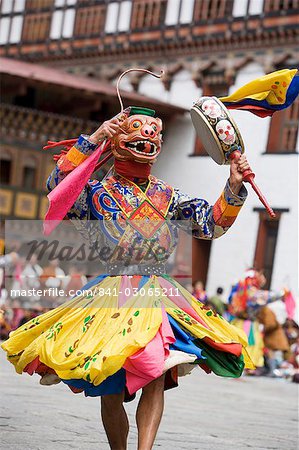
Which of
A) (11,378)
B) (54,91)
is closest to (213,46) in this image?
(54,91)

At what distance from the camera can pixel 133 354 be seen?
18.1 ft

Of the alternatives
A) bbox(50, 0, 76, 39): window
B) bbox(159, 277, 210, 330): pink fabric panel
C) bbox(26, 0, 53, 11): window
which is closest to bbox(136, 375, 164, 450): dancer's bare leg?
bbox(159, 277, 210, 330): pink fabric panel

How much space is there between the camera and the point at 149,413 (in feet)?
18.6

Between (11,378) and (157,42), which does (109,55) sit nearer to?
(157,42)

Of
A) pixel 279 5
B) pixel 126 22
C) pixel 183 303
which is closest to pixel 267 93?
pixel 183 303

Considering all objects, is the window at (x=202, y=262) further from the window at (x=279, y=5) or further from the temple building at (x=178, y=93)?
the window at (x=279, y=5)

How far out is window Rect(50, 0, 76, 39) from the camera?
31297mm

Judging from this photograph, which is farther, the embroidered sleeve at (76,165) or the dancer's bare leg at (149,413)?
the embroidered sleeve at (76,165)

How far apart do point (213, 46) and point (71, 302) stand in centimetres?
2218

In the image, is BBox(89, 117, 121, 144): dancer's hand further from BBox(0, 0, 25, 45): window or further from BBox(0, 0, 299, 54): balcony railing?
BBox(0, 0, 25, 45): window

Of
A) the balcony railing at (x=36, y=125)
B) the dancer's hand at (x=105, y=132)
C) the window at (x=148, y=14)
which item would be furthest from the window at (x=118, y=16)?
the dancer's hand at (x=105, y=132)

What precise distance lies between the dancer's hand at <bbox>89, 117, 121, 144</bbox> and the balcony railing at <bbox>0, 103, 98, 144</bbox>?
22434 millimetres

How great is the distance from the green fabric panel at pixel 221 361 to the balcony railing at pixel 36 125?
22.7 m

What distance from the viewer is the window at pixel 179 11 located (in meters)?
28.3
